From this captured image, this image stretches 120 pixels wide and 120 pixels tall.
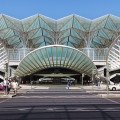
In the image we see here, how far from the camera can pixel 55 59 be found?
56.8m

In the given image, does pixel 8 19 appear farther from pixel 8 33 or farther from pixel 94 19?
pixel 94 19

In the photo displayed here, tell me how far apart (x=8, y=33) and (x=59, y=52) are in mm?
31955

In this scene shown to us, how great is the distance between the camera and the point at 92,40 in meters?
84.2

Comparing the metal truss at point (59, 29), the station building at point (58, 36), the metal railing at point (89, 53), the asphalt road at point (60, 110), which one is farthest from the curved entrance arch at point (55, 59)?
the asphalt road at point (60, 110)

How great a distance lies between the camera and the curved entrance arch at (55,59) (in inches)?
2144

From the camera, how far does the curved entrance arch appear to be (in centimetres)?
5447

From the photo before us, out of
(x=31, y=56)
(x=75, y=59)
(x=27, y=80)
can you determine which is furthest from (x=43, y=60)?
(x=27, y=80)

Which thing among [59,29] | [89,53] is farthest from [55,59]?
[59,29]

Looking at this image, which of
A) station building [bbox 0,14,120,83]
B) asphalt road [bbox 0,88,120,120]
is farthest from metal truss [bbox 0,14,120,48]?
asphalt road [bbox 0,88,120,120]

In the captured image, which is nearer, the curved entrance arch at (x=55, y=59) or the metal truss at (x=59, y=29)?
the curved entrance arch at (x=55, y=59)

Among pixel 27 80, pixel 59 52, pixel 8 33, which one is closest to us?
pixel 59 52

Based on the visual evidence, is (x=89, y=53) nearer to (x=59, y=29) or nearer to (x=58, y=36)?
(x=58, y=36)

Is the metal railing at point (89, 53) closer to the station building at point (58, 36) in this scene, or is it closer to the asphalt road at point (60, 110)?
the station building at point (58, 36)

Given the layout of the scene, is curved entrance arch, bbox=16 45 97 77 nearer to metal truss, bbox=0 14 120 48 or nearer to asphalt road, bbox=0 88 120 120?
metal truss, bbox=0 14 120 48
